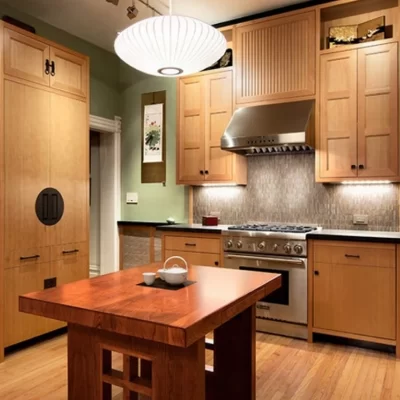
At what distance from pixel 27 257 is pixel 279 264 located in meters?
2.11

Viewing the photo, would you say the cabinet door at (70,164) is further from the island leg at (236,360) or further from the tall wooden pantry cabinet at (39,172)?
the island leg at (236,360)

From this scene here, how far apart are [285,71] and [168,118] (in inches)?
62.1

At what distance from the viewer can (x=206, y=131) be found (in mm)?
4117

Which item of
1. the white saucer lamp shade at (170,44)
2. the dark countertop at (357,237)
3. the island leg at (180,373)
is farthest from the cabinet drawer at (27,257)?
the dark countertop at (357,237)

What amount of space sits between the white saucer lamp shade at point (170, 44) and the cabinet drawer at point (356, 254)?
1.84 m

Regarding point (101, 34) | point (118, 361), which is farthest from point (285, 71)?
point (118, 361)

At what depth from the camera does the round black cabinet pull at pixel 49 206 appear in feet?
10.9

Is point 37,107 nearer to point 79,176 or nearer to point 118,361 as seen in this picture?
point 79,176

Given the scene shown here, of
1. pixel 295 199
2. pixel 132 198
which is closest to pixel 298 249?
pixel 295 199

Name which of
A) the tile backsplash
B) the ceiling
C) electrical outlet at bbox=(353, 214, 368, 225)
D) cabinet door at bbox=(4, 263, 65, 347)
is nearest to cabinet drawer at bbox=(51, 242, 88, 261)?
cabinet door at bbox=(4, 263, 65, 347)

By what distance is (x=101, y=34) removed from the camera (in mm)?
4406

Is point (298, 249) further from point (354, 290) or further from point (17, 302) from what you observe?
point (17, 302)

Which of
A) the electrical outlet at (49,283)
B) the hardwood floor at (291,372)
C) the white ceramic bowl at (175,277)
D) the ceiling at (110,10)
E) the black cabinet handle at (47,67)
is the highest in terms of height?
the ceiling at (110,10)

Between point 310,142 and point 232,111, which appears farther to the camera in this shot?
point 232,111
